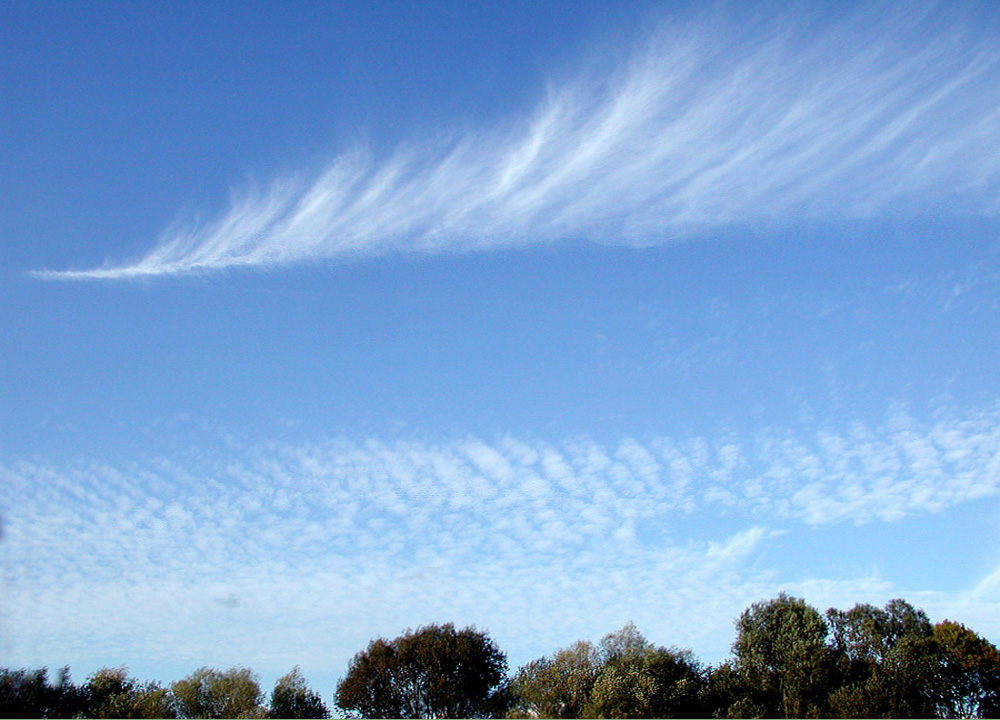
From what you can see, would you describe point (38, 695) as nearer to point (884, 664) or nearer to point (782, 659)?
point (782, 659)

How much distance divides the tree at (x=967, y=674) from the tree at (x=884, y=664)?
1.11 metres

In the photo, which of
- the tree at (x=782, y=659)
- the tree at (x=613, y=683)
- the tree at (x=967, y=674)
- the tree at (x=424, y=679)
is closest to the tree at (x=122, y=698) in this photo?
the tree at (x=424, y=679)

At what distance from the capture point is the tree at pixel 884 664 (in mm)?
73500

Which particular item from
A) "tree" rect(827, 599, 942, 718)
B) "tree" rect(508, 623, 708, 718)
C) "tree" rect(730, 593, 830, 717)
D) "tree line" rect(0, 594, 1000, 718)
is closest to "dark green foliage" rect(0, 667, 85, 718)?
"tree line" rect(0, 594, 1000, 718)

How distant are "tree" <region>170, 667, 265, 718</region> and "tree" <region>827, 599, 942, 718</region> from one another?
57451 millimetres

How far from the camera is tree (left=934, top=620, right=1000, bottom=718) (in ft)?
262

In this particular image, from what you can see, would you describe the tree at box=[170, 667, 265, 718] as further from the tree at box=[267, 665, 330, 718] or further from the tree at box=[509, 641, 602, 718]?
the tree at box=[509, 641, 602, 718]

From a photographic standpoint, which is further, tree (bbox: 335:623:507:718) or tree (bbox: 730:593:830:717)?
tree (bbox: 335:623:507:718)

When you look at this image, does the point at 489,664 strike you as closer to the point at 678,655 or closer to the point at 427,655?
the point at 427,655

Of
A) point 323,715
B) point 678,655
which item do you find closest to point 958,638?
point 678,655

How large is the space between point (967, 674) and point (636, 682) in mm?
36250

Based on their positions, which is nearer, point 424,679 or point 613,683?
point 613,683

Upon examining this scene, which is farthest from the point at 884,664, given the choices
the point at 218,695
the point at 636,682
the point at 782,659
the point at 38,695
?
the point at 38,695

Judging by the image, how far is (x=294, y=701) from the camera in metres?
84.8
